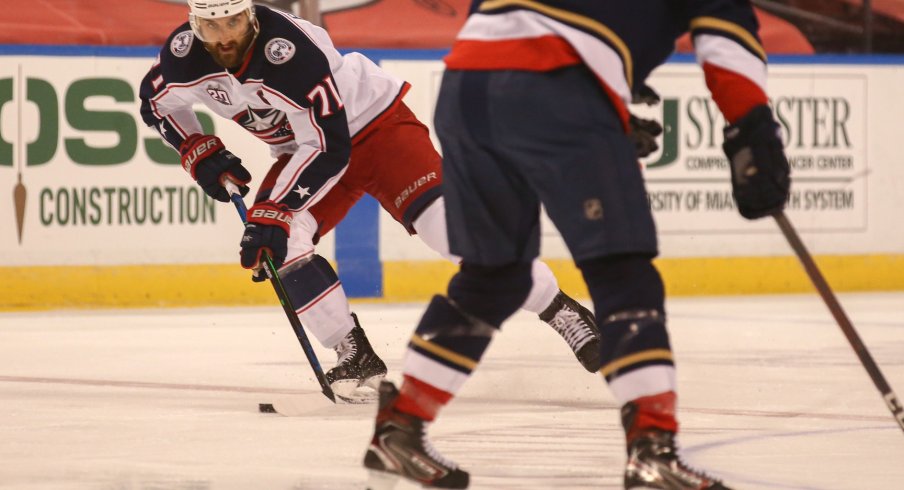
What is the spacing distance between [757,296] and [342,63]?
374 centimetres

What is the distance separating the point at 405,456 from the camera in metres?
2.30

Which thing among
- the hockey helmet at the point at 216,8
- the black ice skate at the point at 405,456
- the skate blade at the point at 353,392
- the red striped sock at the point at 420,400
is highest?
the hockey helmet at the point at 216,8

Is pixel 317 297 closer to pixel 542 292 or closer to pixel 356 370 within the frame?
pixel 356 370

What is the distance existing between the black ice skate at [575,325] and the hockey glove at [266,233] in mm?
716

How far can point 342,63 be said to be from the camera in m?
3.82

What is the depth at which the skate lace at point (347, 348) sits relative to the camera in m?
3.72

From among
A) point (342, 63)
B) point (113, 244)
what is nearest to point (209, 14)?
point (342, 63)

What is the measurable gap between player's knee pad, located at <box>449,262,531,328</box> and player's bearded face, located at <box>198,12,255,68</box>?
4.29 ft

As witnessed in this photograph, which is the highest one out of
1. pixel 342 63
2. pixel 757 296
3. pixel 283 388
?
pixel 342 63

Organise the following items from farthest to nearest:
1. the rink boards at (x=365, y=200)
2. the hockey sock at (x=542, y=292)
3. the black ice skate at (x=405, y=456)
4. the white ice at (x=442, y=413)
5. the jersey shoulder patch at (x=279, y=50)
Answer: the rink boards at (x=365, y=200) < the hockey sock at (x=542, y=292) < the jersey shoulder patch at (x=279, y=50) < the white ice at (x=442, y=413) < the black ice skate at (x=405, y=456)

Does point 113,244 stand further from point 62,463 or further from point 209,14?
point 62,463

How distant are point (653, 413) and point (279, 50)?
1.60m

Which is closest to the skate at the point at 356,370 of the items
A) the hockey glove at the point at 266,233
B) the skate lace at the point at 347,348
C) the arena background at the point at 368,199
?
the skate lace at the point at 347,348

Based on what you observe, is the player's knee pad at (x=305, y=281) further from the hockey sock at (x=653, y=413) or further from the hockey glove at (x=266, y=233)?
the hockey sock at (x=653, y=413)
